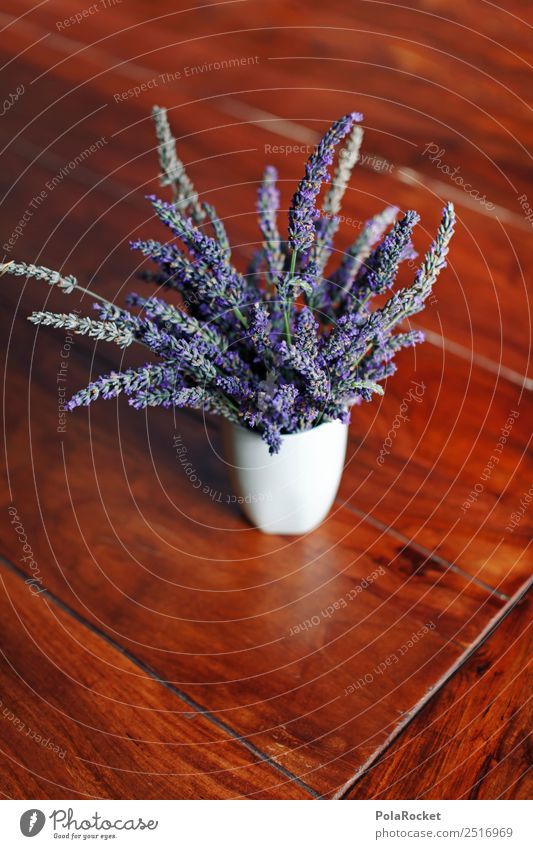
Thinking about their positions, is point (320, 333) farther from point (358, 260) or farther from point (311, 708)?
point (311, 708)

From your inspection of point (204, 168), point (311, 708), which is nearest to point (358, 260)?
point (311, 708)

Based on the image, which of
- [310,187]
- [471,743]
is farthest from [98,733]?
[310,187]

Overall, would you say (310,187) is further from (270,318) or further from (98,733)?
(98,733)

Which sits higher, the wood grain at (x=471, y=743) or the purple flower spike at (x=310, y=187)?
the purple flower spike at (x=310, y=187)

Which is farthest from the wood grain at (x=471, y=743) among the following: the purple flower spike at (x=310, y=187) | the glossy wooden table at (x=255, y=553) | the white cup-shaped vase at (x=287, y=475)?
the purple flower spike at (x=310, y=187)

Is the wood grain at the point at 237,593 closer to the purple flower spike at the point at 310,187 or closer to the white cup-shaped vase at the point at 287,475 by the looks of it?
the white cup-shaped vase at the point at 287,475
